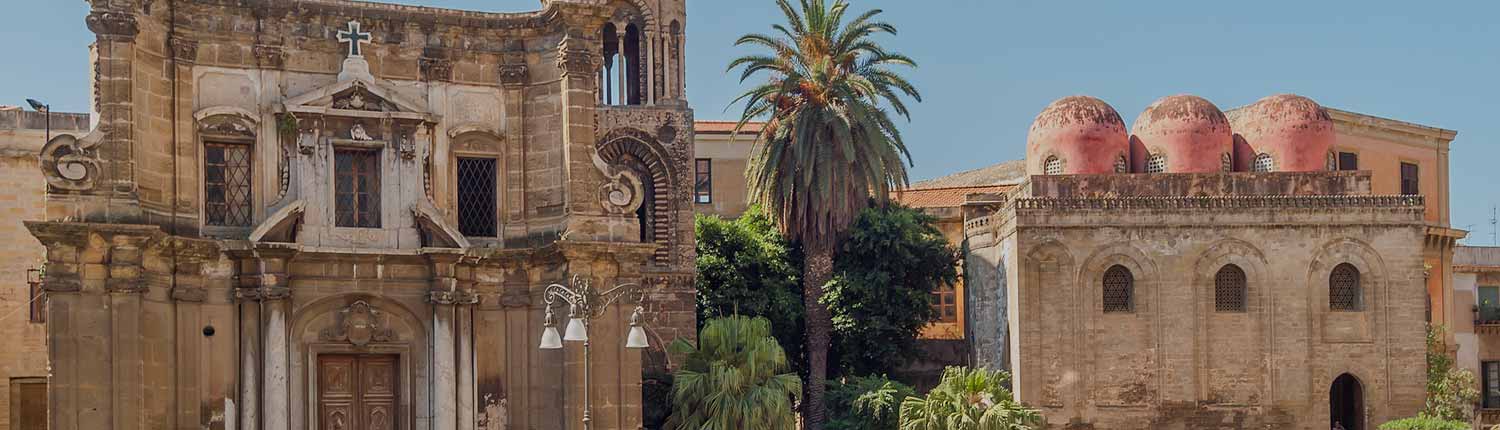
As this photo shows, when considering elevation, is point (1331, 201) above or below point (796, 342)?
above

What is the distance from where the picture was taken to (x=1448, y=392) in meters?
44.8

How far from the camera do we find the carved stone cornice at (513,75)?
30719mm

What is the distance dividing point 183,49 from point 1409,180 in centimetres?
3644

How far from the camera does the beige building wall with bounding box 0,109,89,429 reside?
38500 mm

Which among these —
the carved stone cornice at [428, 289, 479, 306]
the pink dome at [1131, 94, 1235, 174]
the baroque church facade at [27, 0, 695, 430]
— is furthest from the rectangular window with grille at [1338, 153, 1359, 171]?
the carved stone cornice at [428, 289, 479, 306]

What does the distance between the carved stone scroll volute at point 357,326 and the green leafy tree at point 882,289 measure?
638 inches

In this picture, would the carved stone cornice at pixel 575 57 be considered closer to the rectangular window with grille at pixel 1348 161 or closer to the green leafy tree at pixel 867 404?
the green leafy tree at pixel 867 404

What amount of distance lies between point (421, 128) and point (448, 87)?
90cm

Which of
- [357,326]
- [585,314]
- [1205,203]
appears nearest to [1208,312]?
[1205,203]

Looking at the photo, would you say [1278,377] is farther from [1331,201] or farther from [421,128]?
[421,128]

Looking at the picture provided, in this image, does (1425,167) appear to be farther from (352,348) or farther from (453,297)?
(352,348)

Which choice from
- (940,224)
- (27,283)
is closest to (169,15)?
(27,283)

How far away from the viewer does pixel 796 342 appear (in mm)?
45781

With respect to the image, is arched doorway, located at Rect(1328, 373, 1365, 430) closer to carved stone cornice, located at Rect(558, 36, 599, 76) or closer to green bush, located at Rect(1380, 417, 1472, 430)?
green bush, located at Rect(1380, 417, 1472, 430)
